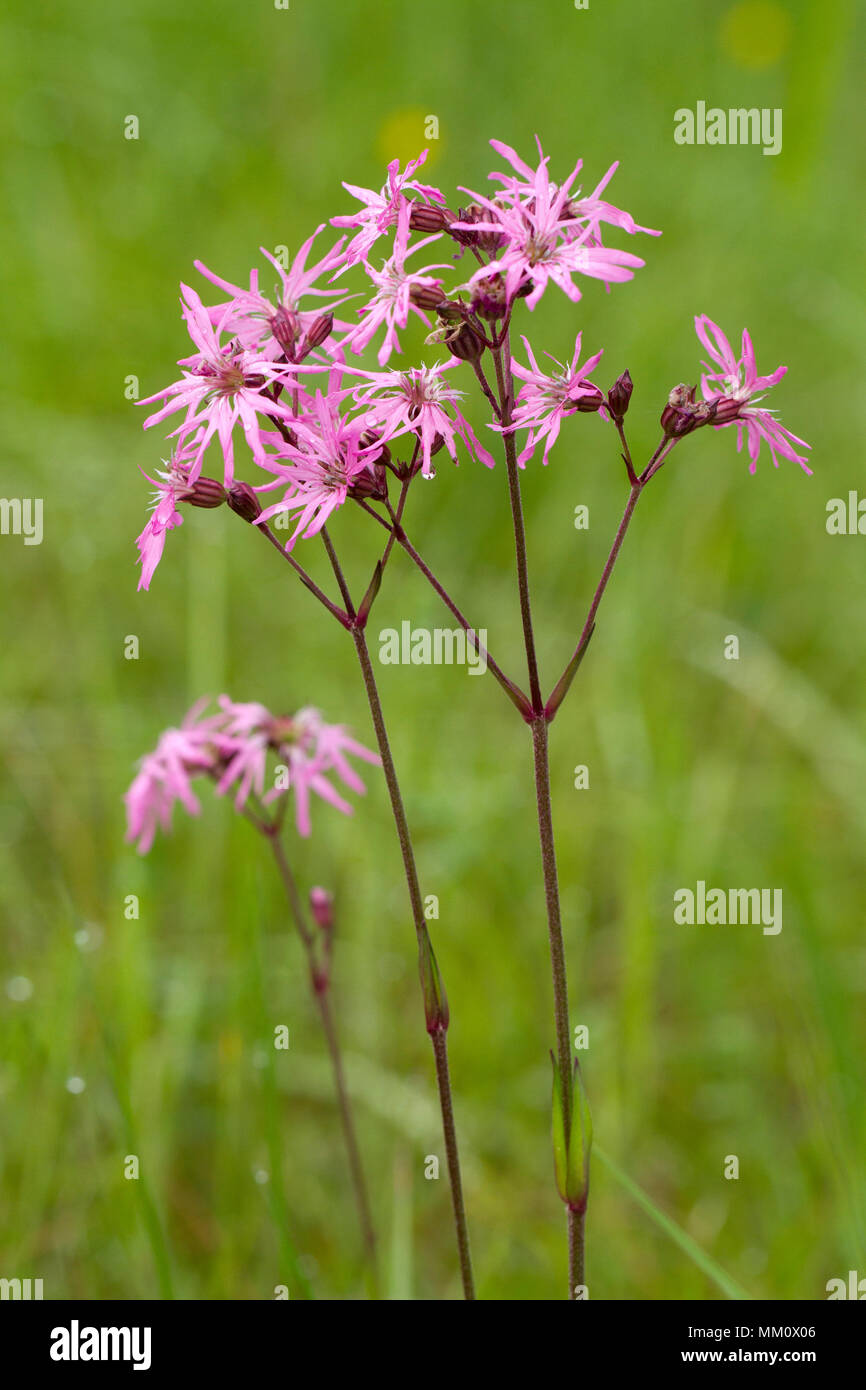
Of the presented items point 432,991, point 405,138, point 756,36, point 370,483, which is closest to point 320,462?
point 370,483

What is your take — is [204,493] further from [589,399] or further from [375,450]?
[589,399]

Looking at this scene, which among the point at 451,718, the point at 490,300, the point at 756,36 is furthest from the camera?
the point at 756,36

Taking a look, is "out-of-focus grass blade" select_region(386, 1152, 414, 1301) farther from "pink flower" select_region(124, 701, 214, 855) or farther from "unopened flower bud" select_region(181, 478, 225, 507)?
"unopened flower bud" select_region(181, 478, 225, 507)

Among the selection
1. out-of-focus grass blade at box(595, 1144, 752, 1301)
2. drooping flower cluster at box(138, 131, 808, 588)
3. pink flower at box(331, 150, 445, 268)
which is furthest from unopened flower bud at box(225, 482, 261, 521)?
out-of-focus grass blade at box(595, 1144, 752, 1301)

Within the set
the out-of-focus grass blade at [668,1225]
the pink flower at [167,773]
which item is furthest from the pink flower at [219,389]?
the out-of-focus grass blade at [668,1225]
